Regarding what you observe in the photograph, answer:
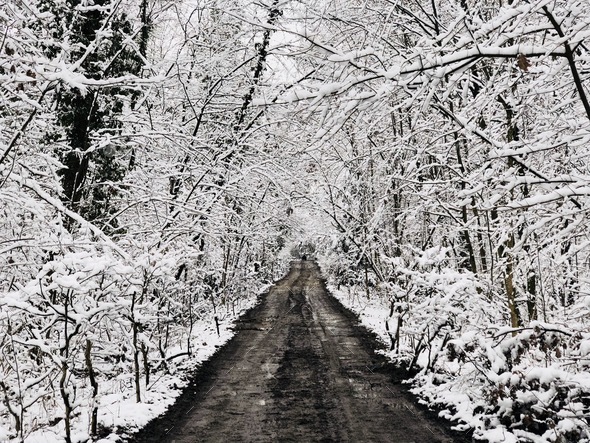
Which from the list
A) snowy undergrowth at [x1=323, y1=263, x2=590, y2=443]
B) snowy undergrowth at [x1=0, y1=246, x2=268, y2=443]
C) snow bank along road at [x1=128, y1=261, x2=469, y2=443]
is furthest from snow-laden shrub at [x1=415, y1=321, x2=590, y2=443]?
snowy undergrowth at [x1=0, y1=246, x2=268, y2=443]

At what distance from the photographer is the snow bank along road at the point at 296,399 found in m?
6.80

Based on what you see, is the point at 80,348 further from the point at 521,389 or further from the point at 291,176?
the point at 291,176

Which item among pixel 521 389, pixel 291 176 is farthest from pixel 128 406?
pixel 291 176

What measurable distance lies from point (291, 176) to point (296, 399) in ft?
17.9

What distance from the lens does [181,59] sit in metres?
13.0

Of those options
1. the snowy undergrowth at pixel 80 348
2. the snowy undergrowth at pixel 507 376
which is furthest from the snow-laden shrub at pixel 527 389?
the snowy undergrowth at pixel 80 348

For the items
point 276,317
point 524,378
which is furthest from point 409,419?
point 276,317

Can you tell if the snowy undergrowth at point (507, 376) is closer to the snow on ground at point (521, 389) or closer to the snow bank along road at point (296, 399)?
the snow on ground at point (521, 389)

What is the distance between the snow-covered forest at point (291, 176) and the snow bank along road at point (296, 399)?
0.57m

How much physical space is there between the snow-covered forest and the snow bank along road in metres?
0.57

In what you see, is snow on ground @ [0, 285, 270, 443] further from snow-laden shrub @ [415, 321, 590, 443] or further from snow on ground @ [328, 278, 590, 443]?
snow-laden shrub @ [415, 321, 590, 443]

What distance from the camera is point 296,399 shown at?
28.0 ft

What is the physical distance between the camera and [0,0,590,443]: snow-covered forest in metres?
3.84

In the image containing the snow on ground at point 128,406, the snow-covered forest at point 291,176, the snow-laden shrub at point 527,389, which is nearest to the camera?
the snow-covered forest at point 291,176
